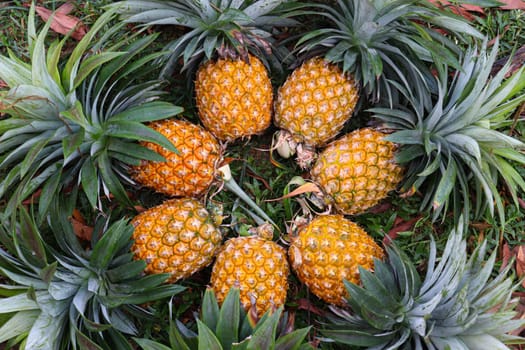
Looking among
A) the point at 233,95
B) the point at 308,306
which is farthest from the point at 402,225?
the point at 233,95

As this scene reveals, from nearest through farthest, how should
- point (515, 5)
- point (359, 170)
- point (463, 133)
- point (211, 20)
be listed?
point (463, 133) < point (211, 20) < point (359, 170) < point (515, 5)

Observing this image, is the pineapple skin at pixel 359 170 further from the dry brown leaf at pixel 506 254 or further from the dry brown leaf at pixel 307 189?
the dry brown leaf at pixel 506 254

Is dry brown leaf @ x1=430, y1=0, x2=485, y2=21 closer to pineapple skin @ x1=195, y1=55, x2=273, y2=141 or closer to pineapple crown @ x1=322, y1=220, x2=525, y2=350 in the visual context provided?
pineapple skin @ x1=195, y1=55, x2=273, y2=141

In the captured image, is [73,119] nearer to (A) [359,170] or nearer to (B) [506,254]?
(A) [359,170]

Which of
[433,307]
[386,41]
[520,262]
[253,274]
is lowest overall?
[520,262]

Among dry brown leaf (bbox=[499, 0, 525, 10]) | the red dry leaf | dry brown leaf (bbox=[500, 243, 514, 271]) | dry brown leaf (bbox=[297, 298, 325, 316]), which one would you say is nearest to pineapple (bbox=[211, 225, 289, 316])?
dry brown leaf (bbox=[297, 298, 325, 316])

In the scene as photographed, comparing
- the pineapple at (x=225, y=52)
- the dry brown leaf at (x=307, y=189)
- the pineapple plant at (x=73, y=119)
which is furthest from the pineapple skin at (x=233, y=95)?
the dry brown leaf at (x=307, y=189)

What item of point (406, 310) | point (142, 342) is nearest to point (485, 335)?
point (406, 310)
